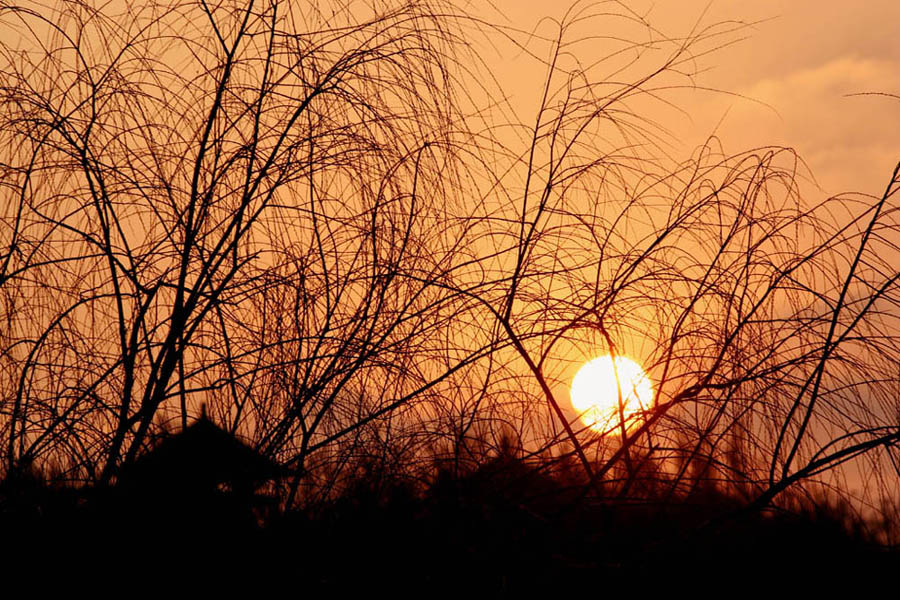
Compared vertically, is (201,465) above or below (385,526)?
above

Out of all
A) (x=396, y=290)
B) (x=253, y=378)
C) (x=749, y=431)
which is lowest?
(x=749, y=431)

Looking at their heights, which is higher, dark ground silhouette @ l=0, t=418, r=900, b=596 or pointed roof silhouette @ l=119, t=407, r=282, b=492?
pointed roof silhouette @ l=119, t=407, r=282, b=492

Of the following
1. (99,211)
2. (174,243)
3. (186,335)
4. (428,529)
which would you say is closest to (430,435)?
(428,529)

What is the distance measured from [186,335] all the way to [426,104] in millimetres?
775

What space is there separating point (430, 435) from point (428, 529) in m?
0.23

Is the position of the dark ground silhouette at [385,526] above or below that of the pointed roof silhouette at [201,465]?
below

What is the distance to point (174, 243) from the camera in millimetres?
2334

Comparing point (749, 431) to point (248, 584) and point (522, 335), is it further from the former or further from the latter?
point (248, 584)

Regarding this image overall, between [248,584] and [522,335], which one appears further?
[522,335]

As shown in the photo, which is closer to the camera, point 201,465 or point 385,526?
point 385,526

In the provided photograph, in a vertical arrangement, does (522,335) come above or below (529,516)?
above

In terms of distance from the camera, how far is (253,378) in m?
2.30

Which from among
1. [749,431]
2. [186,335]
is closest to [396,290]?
[186,335]

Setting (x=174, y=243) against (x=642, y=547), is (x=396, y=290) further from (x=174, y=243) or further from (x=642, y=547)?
(x=642, y=547)
